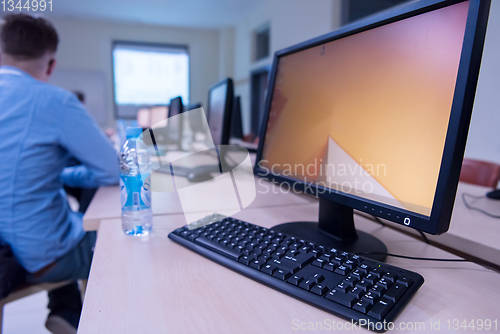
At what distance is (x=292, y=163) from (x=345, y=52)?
0.26 meters

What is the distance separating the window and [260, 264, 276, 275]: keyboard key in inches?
243

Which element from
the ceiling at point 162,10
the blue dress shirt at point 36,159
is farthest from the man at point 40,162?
the ceiling at point 162,10

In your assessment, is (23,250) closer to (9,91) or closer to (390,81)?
(9,91)

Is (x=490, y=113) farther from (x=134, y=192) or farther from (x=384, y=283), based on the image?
(x=134, y=192)

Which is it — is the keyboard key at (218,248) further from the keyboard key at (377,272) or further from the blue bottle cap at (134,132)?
the blue bottle cap at (134,132)

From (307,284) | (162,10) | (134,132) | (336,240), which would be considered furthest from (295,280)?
(162,10)

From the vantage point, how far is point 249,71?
584 cm

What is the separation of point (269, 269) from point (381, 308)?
0.54 ft

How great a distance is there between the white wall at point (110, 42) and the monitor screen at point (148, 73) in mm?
137

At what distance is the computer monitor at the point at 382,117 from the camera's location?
0.42 m

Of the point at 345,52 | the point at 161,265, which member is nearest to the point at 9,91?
the point at 161,265

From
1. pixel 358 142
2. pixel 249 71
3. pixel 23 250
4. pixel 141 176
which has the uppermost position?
pixel 249 71

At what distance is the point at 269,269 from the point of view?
0.47 metres

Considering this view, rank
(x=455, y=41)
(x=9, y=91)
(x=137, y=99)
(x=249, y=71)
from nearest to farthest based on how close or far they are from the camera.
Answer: (x=455, y=41) → (x=9, y=91) → (x=249, y=71) → (x=137, y=99)
